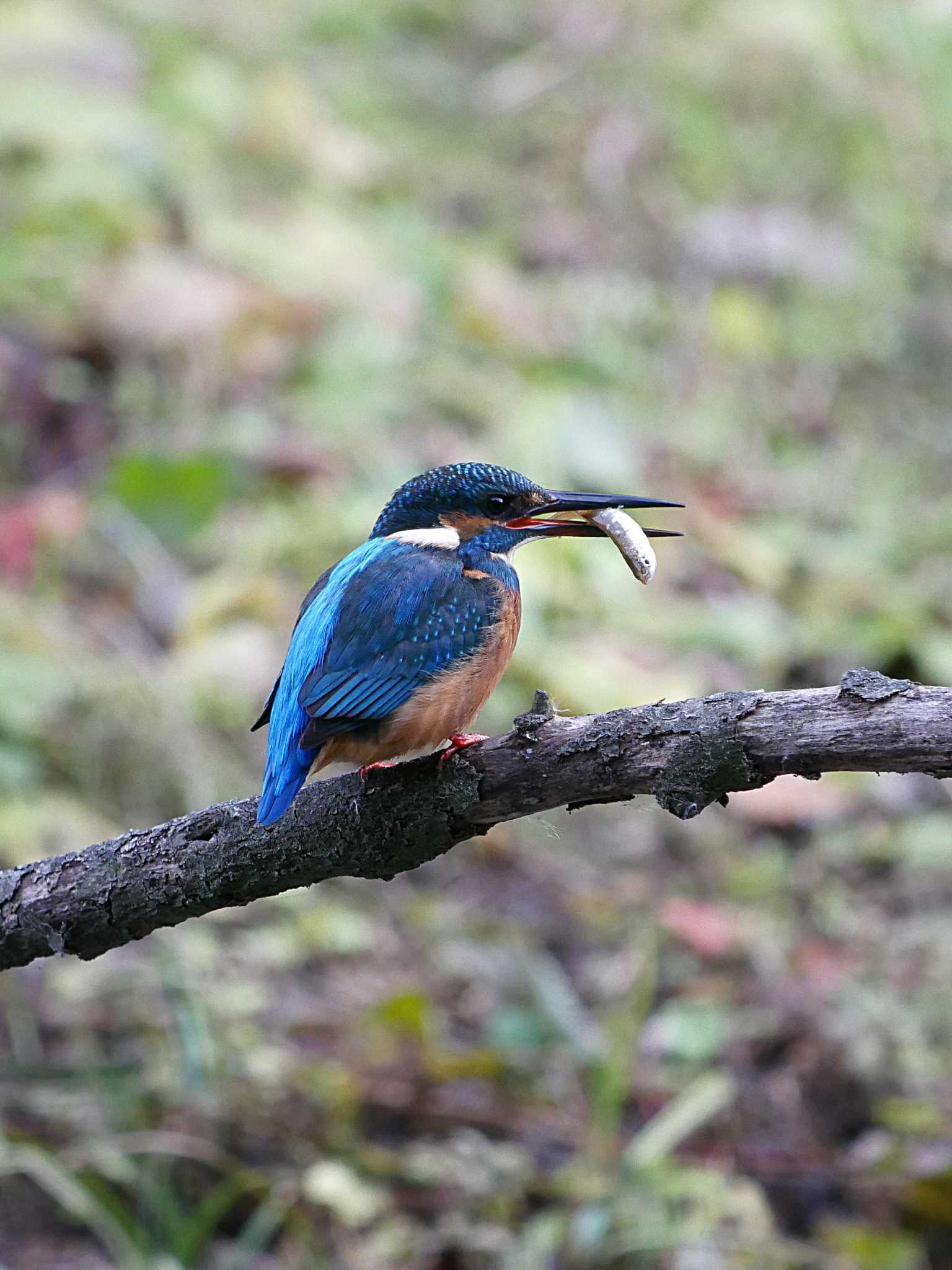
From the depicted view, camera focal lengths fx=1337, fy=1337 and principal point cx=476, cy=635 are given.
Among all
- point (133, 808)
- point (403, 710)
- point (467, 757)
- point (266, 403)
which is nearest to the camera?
point (467, 757)

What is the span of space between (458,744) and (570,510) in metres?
0.64

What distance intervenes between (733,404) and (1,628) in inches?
189

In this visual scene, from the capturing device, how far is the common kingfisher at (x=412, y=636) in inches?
82.2

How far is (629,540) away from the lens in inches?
88.8

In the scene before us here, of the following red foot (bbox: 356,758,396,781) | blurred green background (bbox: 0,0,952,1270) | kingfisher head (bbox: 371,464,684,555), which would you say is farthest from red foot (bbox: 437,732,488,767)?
blurred green background (bbox: 0,0,952,1270)

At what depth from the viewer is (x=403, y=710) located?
2.12m

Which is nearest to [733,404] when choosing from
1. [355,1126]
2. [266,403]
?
[266,403]

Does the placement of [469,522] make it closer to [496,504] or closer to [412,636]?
[496,504]

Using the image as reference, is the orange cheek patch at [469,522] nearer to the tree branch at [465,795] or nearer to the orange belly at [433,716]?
the orange belly at [433,716]

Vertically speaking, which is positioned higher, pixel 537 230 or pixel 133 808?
pixel 537 230

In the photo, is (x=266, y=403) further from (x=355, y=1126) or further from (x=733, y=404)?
(x=355, y=1126)

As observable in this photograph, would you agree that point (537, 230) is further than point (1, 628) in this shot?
Yes

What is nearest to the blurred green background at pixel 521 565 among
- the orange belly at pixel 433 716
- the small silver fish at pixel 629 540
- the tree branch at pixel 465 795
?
the tree branch at pixel 465 795

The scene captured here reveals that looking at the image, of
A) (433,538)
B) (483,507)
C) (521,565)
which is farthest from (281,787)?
(521,565)
